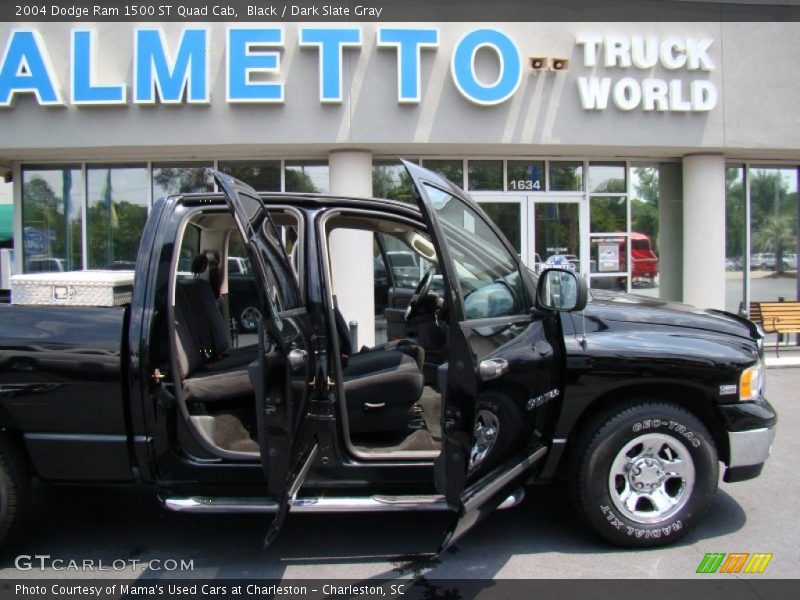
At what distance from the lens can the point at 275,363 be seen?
9.58 feet

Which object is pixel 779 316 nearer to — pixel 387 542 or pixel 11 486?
pixel 387 542

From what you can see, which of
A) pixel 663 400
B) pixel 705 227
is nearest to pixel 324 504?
pixel 663 400

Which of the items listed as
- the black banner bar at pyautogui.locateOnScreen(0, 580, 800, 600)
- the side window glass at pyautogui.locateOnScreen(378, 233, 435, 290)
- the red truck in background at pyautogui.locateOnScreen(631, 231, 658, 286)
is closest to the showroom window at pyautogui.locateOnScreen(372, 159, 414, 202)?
the red truck in background at pyautogui.locateOnScreen(631, 231, 658, 286)

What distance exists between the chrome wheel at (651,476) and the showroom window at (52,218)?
9.76 metres

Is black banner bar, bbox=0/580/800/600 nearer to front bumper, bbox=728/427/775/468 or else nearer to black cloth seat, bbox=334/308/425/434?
front bumper, bbox=728/427/775/468

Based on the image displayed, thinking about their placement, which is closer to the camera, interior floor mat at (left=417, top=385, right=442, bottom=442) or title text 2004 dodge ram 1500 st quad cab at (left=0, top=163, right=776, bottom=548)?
title text 2004 dodge ram 1500 st quad cab at (left=0, top=163, right=776, bottom=548)

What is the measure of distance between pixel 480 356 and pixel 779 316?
9.14 meters

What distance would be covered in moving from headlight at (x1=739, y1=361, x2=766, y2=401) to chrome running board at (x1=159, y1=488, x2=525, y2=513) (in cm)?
142

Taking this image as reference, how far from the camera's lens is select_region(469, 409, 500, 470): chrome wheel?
10.4 ft

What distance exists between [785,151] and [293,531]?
1047 cm

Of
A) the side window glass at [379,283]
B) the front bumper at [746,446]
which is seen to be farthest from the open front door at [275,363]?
the side window glass at [379,283]

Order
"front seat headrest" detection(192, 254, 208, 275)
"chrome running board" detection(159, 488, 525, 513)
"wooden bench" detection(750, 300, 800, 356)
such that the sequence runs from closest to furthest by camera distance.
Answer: "chrome running board" detection(159, 488, 525, 513) < "front seat headrest" detection(192, 254, 208, 275) < "wooden bench" detection(750, 300, 800, 356)

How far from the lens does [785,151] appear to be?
34.7ft

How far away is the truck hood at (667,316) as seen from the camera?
145 inches
